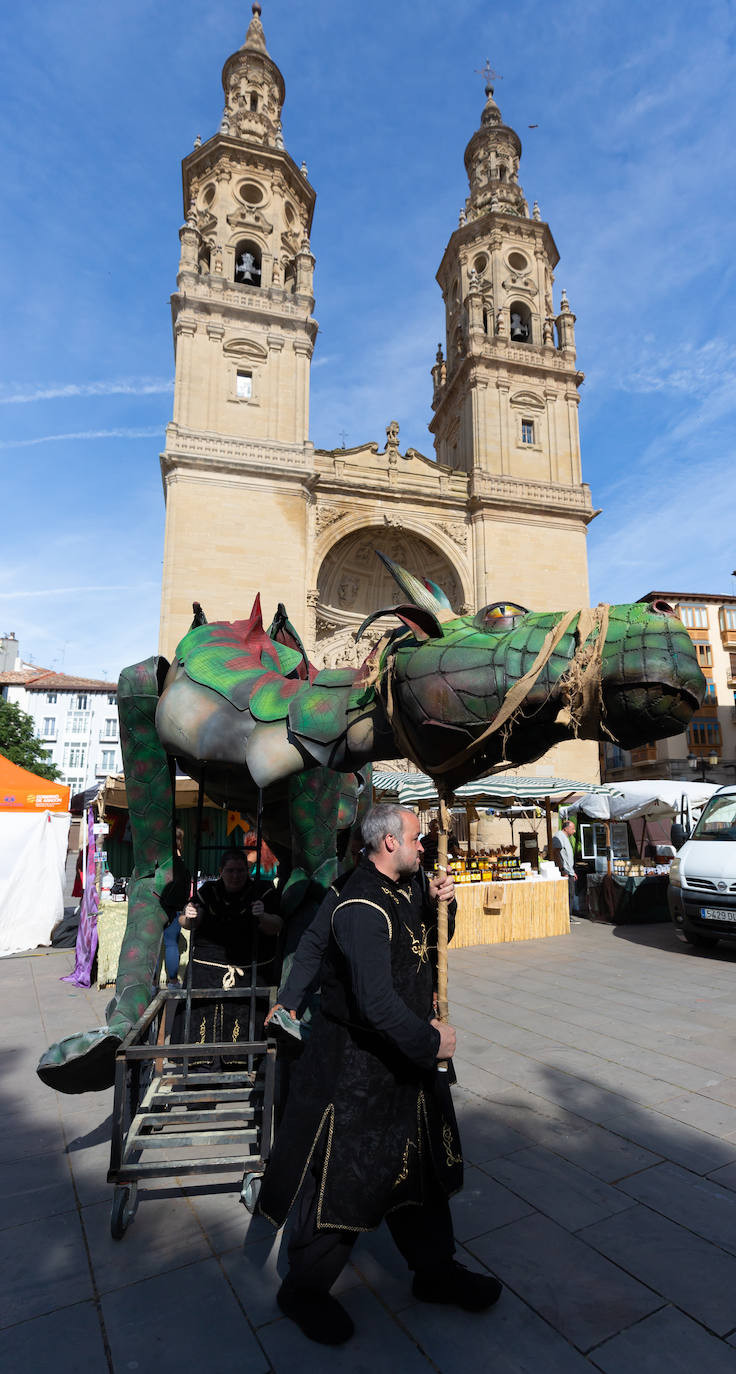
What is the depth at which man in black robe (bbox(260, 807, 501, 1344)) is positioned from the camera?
2055mm

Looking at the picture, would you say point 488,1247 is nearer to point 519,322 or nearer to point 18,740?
point 519,322

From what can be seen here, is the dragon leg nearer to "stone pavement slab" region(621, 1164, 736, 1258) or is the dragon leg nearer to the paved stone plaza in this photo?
the paved stone plaza

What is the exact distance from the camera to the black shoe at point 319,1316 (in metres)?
2.07

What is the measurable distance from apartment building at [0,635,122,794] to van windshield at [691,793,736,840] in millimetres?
43183

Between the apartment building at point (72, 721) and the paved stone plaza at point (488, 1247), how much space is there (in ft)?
153

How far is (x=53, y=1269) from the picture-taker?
2.49m

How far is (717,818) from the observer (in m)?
10.0

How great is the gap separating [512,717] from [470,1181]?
7.95 feet

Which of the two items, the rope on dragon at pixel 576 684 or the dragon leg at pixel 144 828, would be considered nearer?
the rope on dragon at pixel 576 684

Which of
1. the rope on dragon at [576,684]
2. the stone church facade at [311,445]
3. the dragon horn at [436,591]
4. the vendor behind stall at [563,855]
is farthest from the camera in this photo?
the stone church facade at [311,445]

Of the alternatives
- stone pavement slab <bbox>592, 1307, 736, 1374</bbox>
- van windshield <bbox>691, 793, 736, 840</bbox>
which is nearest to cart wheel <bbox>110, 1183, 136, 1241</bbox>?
stone pavement slab <bbox>592, 1307, 736, 1374</bbox>

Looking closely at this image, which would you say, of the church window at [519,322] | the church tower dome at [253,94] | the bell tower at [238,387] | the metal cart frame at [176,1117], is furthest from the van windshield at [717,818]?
the church tower dome at [253,94]

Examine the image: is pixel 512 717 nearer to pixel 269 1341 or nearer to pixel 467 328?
pixel 269 1341

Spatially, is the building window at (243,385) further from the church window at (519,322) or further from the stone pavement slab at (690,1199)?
the stone pavement slab at (690,1199)
